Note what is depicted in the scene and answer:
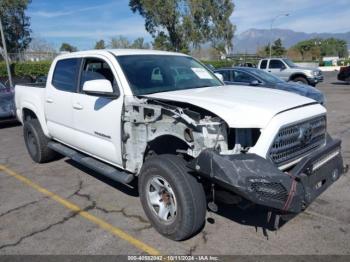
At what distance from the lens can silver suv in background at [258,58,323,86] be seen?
19144mm

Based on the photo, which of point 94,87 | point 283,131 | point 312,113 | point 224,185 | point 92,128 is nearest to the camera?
point 224,185

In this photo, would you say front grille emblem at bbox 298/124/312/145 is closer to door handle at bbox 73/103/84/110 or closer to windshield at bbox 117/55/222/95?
windshield at bbox 117/55/222/95

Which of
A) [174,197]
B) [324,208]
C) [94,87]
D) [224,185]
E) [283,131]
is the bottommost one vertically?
[324,208]

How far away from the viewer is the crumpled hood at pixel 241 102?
3158 mm

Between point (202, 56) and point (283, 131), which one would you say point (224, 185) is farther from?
point (202, 56)

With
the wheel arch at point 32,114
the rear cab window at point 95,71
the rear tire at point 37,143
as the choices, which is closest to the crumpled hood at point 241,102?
the rear cab window at point 95,71

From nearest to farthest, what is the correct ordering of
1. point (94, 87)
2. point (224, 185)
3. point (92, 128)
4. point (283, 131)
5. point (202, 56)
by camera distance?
point (224, 185) < point (283, 131) < point (94, 87) < point (92, 128) < point (202, 56)

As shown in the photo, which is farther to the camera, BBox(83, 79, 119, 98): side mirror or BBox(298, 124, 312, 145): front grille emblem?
BBox(83, 79, 119, 98): side mirror

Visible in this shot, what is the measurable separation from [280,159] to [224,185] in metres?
0.71

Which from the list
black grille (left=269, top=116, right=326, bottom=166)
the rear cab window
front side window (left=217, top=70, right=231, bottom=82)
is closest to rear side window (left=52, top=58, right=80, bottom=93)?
the rear cab window

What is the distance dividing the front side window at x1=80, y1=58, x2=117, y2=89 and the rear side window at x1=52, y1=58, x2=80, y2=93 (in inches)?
7.5

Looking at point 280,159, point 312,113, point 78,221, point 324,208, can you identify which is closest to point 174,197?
point 280,159

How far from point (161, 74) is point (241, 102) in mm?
1459

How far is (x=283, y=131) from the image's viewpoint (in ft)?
10.8
